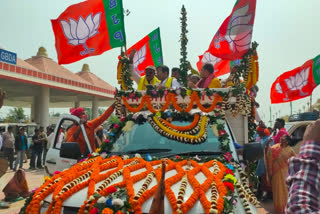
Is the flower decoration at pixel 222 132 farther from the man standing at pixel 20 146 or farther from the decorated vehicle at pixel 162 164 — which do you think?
the man standing at pixel 20 146

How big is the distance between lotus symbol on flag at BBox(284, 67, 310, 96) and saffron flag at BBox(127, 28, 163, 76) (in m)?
4.96

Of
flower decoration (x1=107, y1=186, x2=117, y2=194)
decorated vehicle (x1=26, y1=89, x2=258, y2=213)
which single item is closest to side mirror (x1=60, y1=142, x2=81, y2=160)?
decorated vehicle (x1=26, y1=89, x2=258, y2=213)

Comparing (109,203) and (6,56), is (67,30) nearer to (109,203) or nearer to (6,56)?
(6,56)

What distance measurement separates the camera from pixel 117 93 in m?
5.32

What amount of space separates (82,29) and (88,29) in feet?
0.49

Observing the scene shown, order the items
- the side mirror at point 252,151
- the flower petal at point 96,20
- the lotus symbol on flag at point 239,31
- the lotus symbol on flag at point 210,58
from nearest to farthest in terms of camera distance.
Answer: the side mirror at point 252,151
the lotus symbol on flag at point 239,31
the flower petal at point 96,20
the lotus symbol on flag at point 210,58

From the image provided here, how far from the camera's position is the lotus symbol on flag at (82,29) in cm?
758

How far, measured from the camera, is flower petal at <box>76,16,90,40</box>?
25.0 feet

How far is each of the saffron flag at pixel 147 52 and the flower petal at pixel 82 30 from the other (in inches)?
79.0

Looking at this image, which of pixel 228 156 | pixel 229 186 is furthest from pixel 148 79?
pixel 229 186

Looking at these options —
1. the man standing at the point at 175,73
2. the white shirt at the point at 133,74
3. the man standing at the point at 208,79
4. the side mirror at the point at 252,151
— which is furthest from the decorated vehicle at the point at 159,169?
the man standing at the point at 175,73

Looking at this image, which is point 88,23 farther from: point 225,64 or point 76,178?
point 76,178

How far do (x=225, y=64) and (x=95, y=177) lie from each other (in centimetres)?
793

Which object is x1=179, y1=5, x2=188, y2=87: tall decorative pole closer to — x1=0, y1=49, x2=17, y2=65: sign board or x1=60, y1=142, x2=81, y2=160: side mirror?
x1=0, y1=49, x2=17, y2=65: sign board
